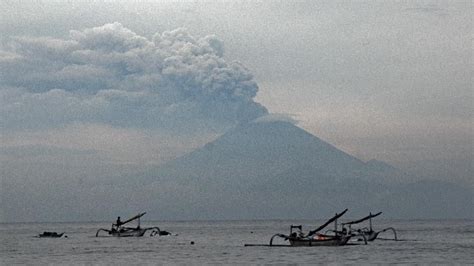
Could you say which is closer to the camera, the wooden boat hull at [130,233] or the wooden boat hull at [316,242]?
the wooden boat hull at [316,242]

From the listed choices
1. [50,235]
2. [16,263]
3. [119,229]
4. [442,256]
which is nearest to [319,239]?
[442,256]

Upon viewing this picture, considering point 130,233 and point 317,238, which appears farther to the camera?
point 130,233

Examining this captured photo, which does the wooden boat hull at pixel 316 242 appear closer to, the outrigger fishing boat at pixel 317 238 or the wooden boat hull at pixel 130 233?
the outrigger fishing boat at pixel 317 238

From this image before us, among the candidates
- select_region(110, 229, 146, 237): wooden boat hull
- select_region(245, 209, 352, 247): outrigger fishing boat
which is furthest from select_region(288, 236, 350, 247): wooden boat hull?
select_region(110, 229, 146, 237): wooden boat hull

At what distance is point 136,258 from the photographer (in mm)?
88438

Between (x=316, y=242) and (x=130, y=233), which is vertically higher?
(x=130, y=233)

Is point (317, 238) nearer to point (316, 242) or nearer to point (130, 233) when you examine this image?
point (316, 242)

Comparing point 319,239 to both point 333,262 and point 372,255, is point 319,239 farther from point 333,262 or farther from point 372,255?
point 333,262

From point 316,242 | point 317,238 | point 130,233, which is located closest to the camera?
point 316,242

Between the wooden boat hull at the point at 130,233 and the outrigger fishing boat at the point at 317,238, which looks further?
the wooden boat hull at the point at 130,233

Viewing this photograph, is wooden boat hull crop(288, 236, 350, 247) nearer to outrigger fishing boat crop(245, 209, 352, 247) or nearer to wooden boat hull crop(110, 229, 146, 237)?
outrigger fishing boat crop(245, 209, 352, 247)

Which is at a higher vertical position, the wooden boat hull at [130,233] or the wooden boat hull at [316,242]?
the wooden boat hull at [130,233]

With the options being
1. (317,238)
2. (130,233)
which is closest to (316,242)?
(317,238)

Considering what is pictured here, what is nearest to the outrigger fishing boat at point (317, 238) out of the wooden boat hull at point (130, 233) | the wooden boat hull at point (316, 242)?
the wooden boat hull at point (316, 242)
